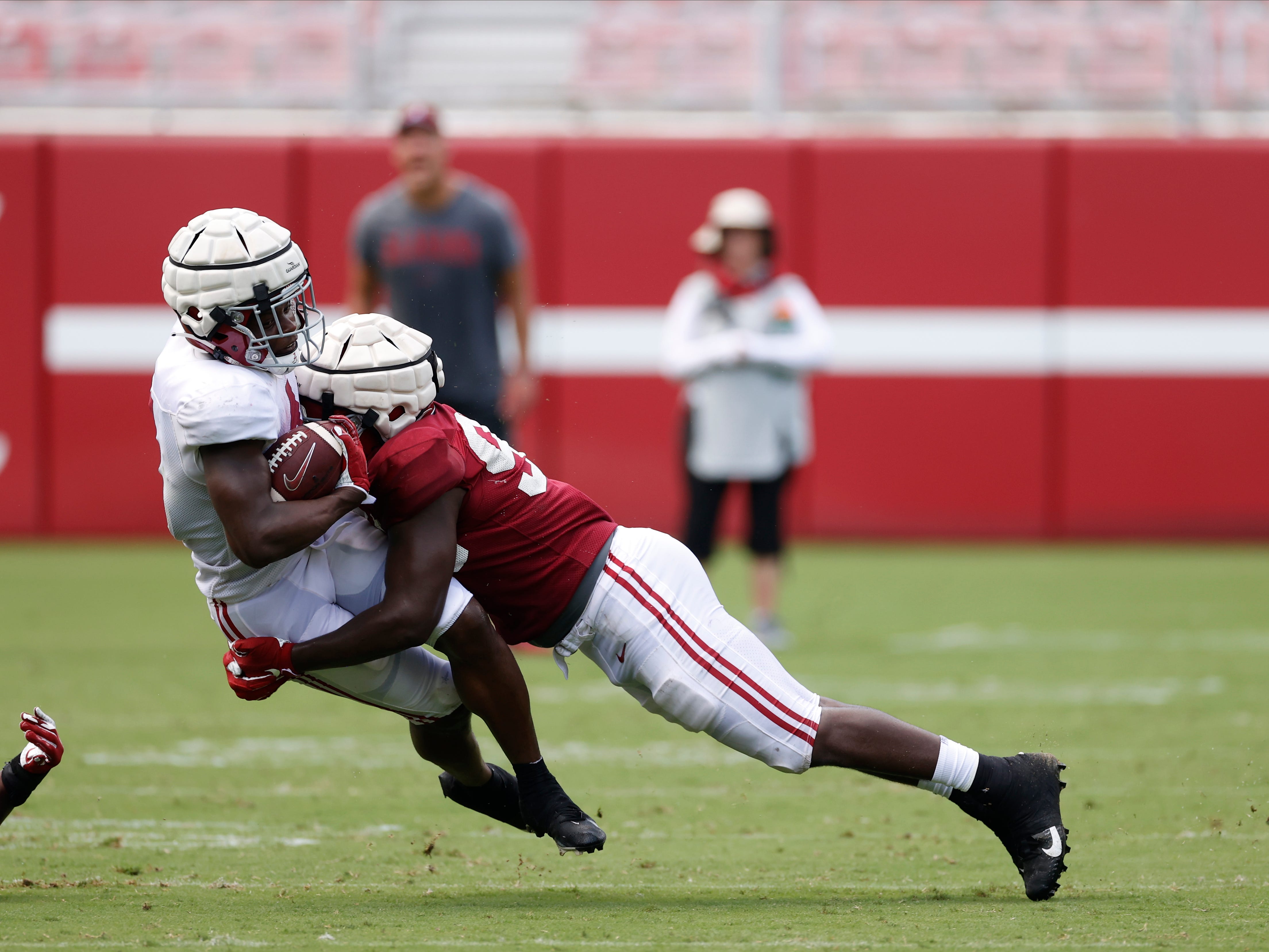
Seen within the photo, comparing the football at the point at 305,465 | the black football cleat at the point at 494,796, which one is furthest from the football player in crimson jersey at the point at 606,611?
the black football cleat at the point at 494,796

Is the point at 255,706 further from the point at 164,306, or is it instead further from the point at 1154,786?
the point at 164,306

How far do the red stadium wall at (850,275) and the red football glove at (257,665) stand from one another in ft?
22.0

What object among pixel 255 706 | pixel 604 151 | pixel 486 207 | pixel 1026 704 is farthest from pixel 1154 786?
pixel 604 151

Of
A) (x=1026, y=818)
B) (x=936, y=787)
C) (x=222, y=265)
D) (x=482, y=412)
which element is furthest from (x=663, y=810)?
(x=482, y=412)

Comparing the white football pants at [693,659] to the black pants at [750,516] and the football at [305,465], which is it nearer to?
the football at [305,465]

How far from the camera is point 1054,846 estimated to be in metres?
3.34

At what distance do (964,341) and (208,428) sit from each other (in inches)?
300

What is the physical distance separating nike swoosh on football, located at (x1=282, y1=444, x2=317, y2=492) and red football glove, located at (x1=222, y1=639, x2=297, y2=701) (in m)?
0.32

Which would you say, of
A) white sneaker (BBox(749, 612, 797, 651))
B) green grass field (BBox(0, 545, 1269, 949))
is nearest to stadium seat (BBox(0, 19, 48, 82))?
green grass field (BBox(0, 545, 1269, 949))

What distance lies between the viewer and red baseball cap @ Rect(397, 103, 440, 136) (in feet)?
20.6

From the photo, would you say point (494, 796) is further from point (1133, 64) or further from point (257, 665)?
point (1133, 64)

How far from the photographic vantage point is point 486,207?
6.55 meters

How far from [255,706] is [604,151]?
208 inches

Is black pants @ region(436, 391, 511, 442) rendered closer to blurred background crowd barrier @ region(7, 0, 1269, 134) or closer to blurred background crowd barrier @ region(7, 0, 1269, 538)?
blurred background crowd barrier @ region(7, 0, 1269, 538)
